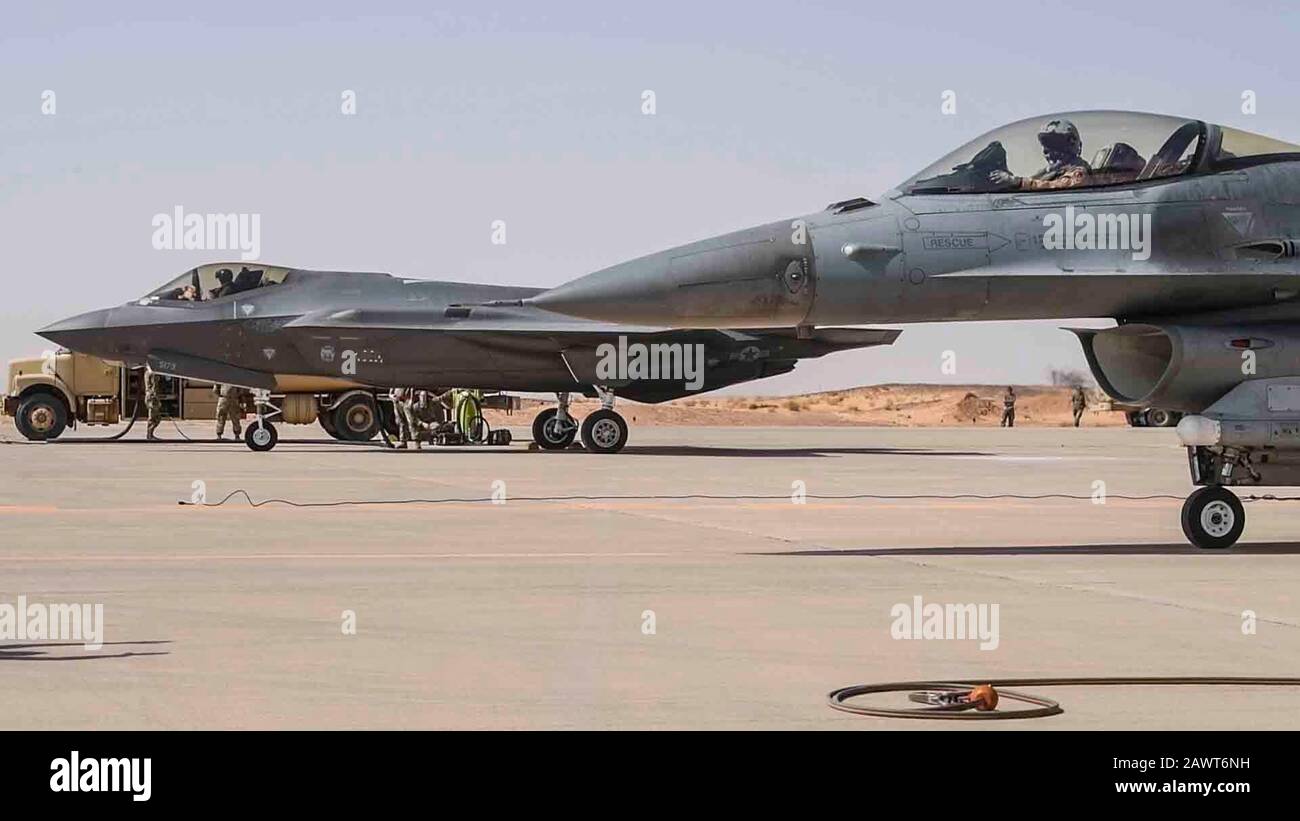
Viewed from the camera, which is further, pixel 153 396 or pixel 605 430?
pixel 153 396

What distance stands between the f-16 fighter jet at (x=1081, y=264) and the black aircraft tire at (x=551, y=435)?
65.7 feet

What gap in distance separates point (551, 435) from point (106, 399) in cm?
1040

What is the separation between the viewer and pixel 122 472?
76.2 feet

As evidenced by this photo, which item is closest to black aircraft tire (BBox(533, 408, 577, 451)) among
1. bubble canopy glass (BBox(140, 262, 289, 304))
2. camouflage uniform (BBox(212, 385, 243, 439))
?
bubble canopy glass (BBox(140, 262, 289, 304))

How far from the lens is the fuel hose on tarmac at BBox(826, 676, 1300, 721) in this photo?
238 inches

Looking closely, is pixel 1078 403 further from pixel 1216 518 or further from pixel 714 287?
pixel 714 287

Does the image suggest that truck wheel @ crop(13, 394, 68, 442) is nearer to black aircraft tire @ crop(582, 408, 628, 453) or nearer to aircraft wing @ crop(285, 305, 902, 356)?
aircraft wing @ crop(285, 305, 902, 356)

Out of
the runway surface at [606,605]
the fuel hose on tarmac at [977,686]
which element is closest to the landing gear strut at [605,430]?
the runway surface at [606,605]

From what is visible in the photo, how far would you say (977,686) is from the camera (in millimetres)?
Result: 6469

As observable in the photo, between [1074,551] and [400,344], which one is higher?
[400,344]

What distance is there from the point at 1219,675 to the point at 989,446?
31.1 m

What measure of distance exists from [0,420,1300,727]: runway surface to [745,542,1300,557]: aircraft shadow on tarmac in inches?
1.9

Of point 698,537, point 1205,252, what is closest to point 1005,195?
point 1205,252

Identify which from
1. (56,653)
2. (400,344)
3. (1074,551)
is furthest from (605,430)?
(56,653)
